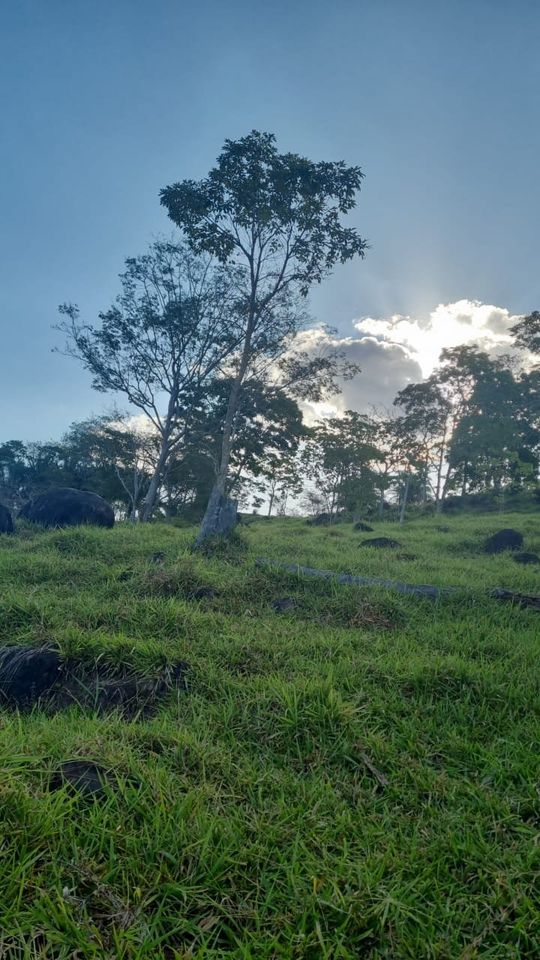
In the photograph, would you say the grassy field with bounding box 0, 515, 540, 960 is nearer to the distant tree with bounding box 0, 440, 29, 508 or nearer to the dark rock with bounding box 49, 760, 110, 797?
the dark rock with bounding box 49, 760, 110, 797

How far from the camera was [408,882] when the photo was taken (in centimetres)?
223

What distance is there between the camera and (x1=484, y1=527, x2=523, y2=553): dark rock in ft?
49.4

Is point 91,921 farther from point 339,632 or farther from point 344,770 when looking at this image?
point 339,632

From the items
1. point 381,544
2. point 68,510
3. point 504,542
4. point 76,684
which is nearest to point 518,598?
point 76,684

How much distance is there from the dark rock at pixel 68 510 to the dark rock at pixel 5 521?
3.54 feet

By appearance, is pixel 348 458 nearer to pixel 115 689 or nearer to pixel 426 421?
pixel 426 421

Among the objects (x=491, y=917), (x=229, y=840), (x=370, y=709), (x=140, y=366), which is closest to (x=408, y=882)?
(x=491, y=917)

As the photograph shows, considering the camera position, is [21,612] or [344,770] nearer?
[344,770]

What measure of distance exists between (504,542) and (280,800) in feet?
47.8

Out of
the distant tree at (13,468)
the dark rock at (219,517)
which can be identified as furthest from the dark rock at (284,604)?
the distant tree at (13,468)

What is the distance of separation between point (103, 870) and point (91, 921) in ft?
0.79

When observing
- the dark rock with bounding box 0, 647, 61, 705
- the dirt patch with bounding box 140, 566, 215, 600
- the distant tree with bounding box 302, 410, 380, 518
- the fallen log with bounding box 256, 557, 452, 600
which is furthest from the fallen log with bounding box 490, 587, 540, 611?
the distant tree with bounding box 302, 410, 380, 518

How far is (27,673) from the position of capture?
14.4 ft

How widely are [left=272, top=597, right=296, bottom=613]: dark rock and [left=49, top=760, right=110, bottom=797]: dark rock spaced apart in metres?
3.91
